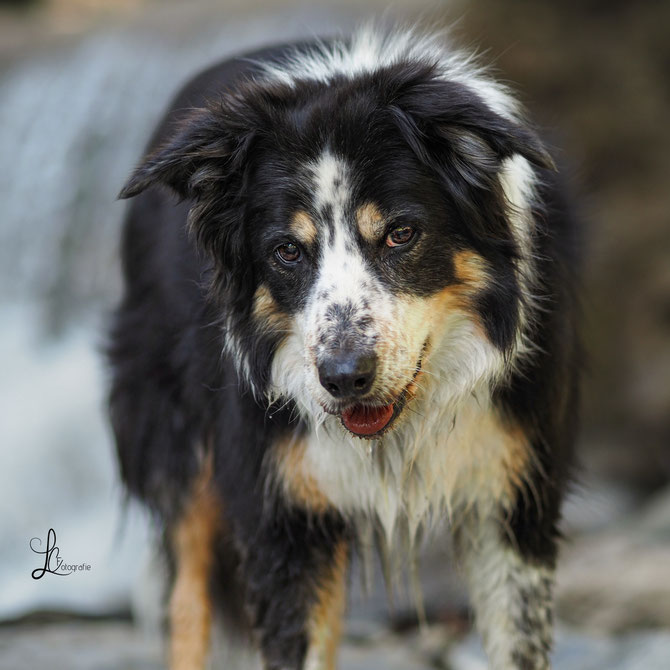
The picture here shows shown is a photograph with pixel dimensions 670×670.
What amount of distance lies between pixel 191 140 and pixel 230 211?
0.82 feet

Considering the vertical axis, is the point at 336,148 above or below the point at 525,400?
above

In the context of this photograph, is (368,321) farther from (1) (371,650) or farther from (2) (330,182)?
(1) (371,650)

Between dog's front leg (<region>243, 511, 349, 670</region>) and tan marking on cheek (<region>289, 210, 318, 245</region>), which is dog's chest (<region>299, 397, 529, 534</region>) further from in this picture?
tan marking on cheek (<region>289, 210, 318, 245</region>)

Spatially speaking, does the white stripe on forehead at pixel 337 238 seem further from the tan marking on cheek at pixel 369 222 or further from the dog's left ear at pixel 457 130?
the dog's left ear at pixel 457 130

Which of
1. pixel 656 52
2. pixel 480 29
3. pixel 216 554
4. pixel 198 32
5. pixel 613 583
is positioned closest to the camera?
pixel 216 554

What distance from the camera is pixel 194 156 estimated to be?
9.91ft

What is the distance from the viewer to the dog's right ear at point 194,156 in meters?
2.99

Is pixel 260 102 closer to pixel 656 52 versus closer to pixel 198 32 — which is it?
pixel 656 52

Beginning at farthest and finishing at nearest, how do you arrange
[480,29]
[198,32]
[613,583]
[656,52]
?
[198,32], [656,52], [480,29], [613,583]

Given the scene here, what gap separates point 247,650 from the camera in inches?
166

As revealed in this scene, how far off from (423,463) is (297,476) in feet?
1.27

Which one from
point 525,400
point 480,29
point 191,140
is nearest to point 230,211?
point 191,140

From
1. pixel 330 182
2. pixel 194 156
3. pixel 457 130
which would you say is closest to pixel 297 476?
pixel 330 182
